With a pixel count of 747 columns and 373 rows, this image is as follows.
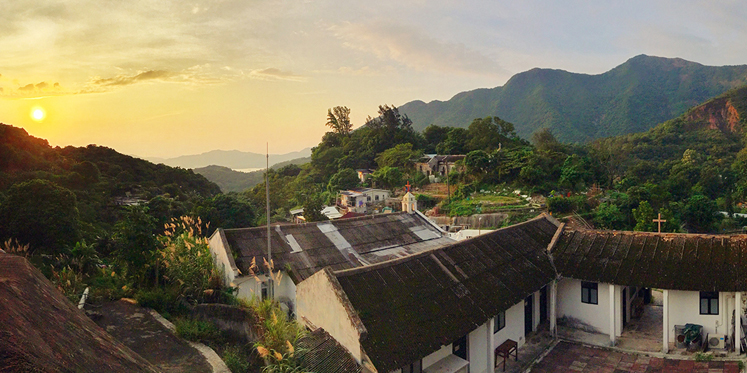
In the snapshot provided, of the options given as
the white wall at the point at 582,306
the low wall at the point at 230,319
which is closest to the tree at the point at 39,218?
the low wall at the point at 230,319

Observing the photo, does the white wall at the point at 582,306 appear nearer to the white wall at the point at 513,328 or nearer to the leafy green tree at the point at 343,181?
the white wall at the point at 513,328

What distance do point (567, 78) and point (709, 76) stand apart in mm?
38249

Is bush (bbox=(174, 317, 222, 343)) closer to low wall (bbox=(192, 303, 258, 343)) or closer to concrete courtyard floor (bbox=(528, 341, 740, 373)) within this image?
low wall (bbox=(192, 303, 258, 343))

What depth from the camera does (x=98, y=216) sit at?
1196 inches

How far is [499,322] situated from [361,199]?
34551mm

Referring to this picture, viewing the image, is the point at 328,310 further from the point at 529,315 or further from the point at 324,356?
the point at 529,315

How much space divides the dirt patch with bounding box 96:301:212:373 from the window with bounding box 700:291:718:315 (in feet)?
40.6

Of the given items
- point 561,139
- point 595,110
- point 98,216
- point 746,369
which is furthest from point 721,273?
point 595,110

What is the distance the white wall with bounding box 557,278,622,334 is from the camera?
43.5 ft

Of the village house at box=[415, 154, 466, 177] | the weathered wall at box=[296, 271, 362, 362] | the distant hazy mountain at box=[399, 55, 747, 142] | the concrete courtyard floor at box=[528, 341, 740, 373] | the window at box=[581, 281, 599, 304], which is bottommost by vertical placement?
the concrete courtyard floor at box=[528, 341, 740, 373]

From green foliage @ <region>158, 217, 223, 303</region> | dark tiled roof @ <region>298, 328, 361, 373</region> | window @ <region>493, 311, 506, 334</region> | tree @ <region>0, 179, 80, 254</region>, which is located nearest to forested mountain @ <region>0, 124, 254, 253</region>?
tree @ <region>0, 179, 80, 254</region>

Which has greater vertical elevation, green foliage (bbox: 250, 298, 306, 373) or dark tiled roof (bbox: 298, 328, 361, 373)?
green foliage (bbox: 250, 298, 306, 373)

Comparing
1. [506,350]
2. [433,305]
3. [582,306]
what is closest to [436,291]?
[433,305]

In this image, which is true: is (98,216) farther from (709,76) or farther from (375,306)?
(709,76)
